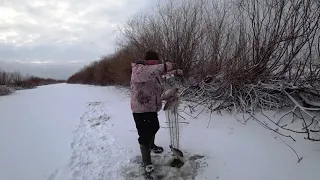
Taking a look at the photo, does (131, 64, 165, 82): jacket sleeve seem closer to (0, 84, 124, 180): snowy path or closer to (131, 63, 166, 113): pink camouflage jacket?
(131, 63, 166, 113): pink camouflage jacket

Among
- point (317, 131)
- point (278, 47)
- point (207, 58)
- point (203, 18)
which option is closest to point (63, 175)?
point (317, 131)

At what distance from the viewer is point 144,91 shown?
13.3 feet

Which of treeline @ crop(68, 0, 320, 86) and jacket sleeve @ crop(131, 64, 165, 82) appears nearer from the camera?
jacket sleeve @ crop(131, 64, 165, 82)

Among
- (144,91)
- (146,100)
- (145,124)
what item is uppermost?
(144,91)

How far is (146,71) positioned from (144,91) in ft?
1.22

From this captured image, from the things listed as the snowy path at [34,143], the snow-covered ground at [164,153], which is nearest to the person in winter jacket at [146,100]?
the snow-covered ground at [164,153]

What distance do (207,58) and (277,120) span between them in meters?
4.83

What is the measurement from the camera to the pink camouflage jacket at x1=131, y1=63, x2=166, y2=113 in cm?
389

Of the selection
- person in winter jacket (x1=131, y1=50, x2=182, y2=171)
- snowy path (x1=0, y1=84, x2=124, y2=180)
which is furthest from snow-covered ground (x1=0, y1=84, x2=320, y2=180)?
person in winter jacket (x1=131, y1=50, x2=182, y2=171)

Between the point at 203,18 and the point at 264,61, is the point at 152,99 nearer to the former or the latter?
the point at 264,61

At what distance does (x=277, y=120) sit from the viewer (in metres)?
5.41

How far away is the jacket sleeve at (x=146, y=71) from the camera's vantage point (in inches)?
147

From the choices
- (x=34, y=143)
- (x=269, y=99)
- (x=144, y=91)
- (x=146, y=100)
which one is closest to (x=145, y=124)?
(x=146, y=100)

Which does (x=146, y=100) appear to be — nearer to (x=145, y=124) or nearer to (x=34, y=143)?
(x=145, y=124)
